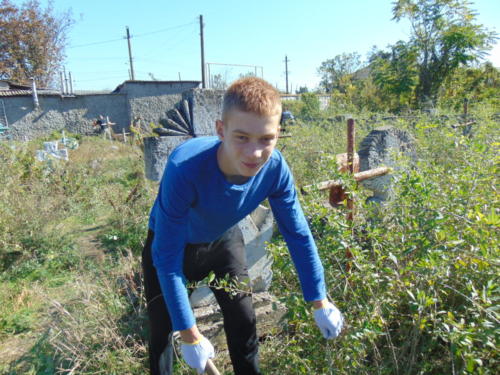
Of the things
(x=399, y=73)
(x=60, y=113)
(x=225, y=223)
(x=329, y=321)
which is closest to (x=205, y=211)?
(x=225, y=223)

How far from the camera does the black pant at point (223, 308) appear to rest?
1713 millimetres

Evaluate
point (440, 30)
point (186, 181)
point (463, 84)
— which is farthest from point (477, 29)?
point (186, 181)

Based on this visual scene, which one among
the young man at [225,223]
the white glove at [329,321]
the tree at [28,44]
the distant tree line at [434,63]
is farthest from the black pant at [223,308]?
the tree at [28,44]

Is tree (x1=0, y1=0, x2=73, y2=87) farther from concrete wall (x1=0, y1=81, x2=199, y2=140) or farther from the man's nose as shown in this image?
the man's nose

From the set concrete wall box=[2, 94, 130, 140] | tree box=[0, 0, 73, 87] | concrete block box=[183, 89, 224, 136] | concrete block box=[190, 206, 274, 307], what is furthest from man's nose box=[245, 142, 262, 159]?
tree box=[0, 0, 73, 87]

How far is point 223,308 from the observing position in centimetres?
176

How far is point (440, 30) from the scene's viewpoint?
12.0 meters

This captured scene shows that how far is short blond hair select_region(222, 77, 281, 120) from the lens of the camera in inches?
49.6

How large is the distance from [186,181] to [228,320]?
0.84 m

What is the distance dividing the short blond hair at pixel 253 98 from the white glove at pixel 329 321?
86 centimetres

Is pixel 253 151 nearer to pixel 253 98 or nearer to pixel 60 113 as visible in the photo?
pixel 253 98

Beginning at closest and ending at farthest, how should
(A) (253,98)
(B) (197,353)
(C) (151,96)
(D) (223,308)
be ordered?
(A) (253,98) → (B) (197,353) → (D) (223,308) → (C) (151,96)

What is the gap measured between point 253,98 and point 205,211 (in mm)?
554

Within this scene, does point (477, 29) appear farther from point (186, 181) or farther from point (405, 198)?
point (186, 181)
